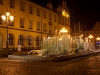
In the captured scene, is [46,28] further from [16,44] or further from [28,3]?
[16,44]

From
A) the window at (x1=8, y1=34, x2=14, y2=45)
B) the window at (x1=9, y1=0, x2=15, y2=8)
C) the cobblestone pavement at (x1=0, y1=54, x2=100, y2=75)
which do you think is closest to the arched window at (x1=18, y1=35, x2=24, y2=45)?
the window at (x1=8, y1=34, x2=14, y2=45)

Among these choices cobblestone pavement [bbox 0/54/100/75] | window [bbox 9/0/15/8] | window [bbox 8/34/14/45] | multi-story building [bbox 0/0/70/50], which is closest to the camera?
cobblestone pavement [bbox 0/54/100/75]

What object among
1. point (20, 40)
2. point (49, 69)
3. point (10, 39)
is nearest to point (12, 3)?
point (10, 39)

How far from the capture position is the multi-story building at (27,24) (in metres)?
39.3

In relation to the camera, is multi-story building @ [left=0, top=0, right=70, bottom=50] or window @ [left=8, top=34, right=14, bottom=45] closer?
multi-story building @ [left=0, top=0, right=70, bottom=50]

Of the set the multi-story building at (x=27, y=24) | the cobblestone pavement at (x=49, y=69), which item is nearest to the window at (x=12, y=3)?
the multi-story building at (x=27, y=24)

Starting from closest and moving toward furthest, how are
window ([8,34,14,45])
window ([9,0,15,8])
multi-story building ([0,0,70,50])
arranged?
multi-story building ([0,0,70,50])
window ([8,34,14,45])
window ([9,0,15,8])

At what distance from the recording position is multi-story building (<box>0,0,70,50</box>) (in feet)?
129

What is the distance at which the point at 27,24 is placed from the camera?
46094mm

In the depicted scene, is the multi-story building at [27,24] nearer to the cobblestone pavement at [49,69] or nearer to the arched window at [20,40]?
the arched window at [20,40]

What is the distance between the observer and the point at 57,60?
2158 centimetres

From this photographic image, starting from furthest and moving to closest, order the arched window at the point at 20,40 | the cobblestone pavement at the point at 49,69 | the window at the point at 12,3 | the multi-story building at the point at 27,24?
the arched window at the point at 20,40, the window at the point at 12,3, the multi-story building at the point at 27,24, the cobblestone pavement at the point at 49,69

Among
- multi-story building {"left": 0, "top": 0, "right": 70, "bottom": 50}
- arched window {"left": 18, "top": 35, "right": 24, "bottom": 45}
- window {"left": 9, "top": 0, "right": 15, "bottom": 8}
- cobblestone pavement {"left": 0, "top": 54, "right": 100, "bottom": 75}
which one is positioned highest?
window {"left": 9, "top": 0, "right": 15, "bottom": 8}

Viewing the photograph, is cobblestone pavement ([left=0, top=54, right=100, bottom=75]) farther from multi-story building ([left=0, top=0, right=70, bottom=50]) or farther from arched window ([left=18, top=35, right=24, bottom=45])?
arched window ([left=18, top=35, right=24, bottom=45])
